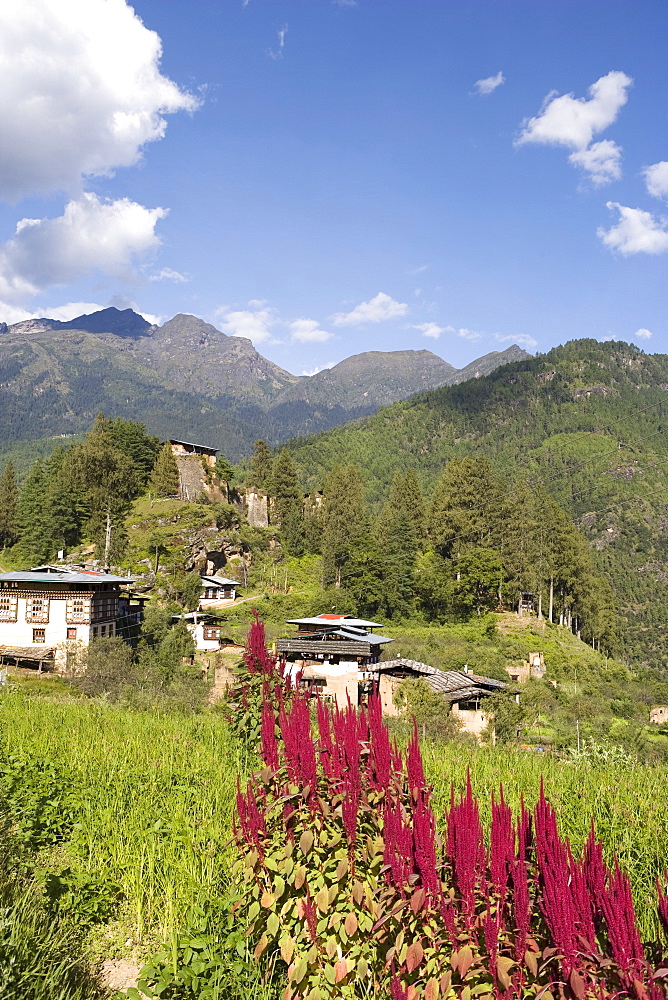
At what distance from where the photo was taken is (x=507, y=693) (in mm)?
29188

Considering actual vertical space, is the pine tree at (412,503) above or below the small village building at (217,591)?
above

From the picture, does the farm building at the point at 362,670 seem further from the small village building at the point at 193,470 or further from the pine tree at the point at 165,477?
the small village building at the point at 193,470

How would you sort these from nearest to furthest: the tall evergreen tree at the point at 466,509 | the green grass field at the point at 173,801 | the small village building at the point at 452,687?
the green grass field at the point at 173,801 < the small village building at the point at 452,687 < the tall evergreen tree at the point at 466,509

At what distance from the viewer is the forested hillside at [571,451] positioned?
116m

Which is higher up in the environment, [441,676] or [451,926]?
[451,926]

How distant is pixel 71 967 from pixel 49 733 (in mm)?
6655

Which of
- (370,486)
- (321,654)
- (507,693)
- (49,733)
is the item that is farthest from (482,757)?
(370,486)

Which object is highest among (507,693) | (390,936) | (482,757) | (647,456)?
(647,456)

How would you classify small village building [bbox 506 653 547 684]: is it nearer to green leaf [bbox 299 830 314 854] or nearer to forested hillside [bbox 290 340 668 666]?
green leaf [bbox 299 830 314 854]

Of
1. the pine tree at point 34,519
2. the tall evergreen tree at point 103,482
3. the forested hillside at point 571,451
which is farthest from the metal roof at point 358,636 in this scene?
the forested hillside at point 571,451

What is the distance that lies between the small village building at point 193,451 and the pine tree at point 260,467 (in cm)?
660

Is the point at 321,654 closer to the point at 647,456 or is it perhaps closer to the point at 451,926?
the point at 451,926

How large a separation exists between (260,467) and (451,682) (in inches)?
1957

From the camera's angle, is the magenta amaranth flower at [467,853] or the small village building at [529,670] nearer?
the magenta amaranth flower at [467,853]
